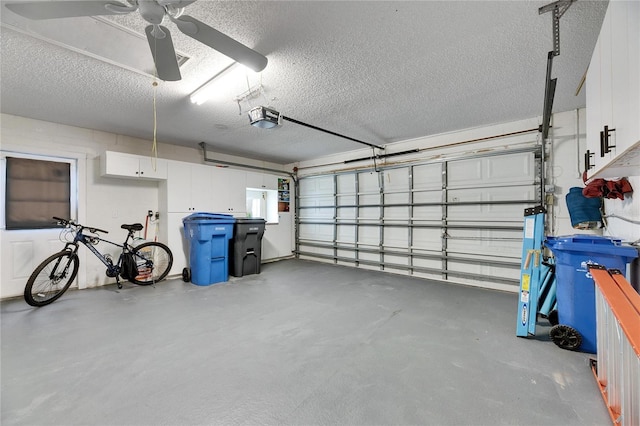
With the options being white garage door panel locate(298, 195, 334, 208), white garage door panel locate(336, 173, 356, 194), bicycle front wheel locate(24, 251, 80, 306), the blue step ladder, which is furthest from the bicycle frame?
the blue step ladder

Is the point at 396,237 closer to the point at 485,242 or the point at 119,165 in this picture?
the point at 485,242

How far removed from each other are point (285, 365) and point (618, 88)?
267cm

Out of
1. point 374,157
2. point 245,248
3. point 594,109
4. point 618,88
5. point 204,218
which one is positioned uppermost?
point 374,157

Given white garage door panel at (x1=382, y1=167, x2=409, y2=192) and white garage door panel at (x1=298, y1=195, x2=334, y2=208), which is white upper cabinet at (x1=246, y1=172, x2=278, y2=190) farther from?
white garage door panel at (x1=382, y1=167, x2=409, y2=192)

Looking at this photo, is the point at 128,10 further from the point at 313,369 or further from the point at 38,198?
the point at 38,198

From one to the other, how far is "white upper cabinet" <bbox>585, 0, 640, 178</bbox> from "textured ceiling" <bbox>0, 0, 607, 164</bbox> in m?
0.51

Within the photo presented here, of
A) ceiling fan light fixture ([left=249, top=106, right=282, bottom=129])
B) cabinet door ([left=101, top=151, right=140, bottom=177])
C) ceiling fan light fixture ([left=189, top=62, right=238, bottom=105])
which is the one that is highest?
ceiling fan light fixture ([left=189, top=62, right=238, bottom=105])

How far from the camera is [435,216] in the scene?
4.62 m

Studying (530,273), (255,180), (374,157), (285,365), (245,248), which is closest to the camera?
(285,365)

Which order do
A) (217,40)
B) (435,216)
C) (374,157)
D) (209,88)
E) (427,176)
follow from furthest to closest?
(374,157)
(427,176)
(435,216)
(209,88)
(217,40)

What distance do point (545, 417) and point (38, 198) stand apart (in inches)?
240

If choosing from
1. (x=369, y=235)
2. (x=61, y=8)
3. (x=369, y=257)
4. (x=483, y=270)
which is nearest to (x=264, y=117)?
(x=61, y=8)

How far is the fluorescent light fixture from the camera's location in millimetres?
2465

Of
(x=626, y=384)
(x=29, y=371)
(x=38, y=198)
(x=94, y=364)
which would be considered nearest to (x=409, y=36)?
(x=626, y=384)
